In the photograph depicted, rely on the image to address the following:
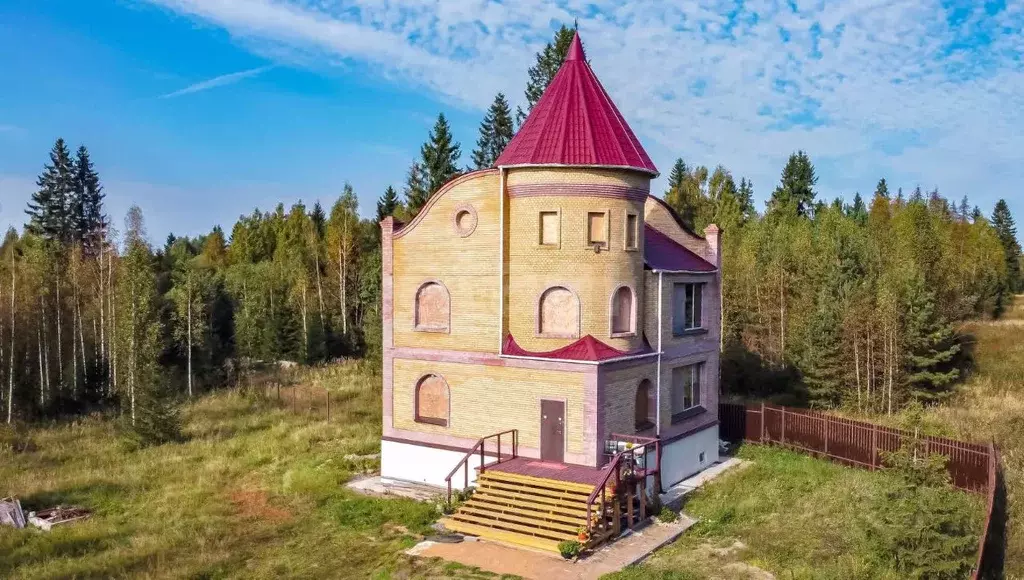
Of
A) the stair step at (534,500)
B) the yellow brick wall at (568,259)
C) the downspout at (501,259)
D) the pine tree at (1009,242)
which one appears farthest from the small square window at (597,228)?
the pine tree at (1009,242)

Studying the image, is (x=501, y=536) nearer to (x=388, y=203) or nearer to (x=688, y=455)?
(x=688, y=455)

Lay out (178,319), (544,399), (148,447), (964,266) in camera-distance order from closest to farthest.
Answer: (544,399) < (148,447) < (178,319) < (964,266)

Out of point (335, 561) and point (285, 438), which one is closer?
point (335, 561)

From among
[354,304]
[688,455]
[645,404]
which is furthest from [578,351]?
[354,304]

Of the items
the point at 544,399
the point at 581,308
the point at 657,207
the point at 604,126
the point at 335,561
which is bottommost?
the point at 335,561

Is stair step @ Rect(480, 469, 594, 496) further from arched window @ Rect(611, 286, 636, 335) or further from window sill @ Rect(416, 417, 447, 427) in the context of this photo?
arched window @ Rect(611, 286, 636, 335)

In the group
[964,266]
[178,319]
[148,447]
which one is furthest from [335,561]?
[964,266]

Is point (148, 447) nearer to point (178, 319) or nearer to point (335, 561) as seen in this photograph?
point (335, 561)
